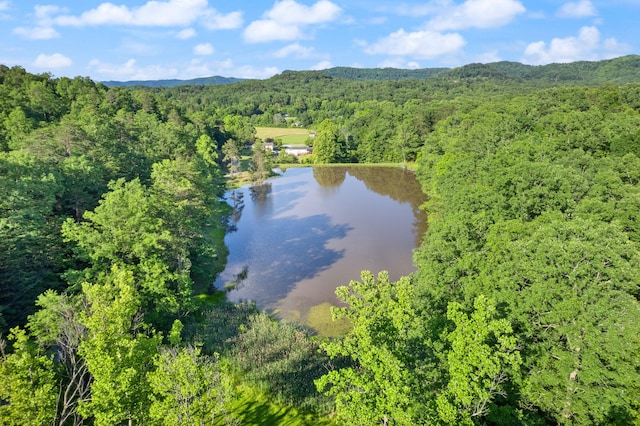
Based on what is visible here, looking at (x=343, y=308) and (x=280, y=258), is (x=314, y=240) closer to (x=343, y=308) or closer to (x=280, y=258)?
(x=280, y=258)

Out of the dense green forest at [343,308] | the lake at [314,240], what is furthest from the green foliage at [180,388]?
the lake at [314,240]

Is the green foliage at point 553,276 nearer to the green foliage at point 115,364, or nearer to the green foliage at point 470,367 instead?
the green foliage at point 470,367

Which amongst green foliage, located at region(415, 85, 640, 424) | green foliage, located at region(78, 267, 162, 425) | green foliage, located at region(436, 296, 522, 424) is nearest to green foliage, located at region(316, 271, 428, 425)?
green foliage, located at region(436, 296, 522, 424)

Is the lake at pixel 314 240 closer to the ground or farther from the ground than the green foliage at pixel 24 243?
closer to the ground

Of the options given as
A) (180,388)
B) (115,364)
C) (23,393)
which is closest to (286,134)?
(115,364)

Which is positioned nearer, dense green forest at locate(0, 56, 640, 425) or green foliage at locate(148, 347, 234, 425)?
green foliage at locate(148, 347, 234, 425)

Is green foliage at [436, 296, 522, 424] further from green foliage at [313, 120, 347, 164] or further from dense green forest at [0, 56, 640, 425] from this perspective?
green foliage at [313, 120, 347, 164]
